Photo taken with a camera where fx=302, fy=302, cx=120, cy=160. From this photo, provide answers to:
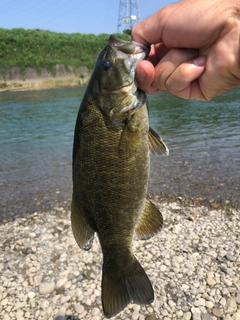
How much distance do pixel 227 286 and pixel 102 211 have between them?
2.94 metres

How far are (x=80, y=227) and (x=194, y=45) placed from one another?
1.76 m

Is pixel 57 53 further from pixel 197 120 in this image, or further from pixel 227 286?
pixel 227 286

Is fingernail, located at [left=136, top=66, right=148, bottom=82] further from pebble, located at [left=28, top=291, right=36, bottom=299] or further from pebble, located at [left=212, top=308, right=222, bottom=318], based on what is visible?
pebble, located at [left=28, top=291, right=36, bottom=299]

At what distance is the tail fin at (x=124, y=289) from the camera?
8.75ft

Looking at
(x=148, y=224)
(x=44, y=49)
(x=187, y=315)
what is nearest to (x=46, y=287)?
(x=187, y=315)

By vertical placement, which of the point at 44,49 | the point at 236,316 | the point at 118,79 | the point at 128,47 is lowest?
the point at 236,316

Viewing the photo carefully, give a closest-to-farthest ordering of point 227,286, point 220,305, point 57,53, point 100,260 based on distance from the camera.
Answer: point 220,305 < point 227,286 < point 100,260 < point 57,53

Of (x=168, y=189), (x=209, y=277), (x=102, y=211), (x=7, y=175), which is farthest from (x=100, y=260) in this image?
(x=7, y=175)

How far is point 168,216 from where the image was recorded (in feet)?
21.4

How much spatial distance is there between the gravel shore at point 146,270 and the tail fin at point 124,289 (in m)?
1.60

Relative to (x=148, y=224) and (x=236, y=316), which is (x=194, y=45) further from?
(x=236, y=316)

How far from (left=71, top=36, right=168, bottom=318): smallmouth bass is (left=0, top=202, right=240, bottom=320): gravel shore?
1.84 m

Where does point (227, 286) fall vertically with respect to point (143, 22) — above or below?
below

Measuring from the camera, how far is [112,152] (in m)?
2.36
